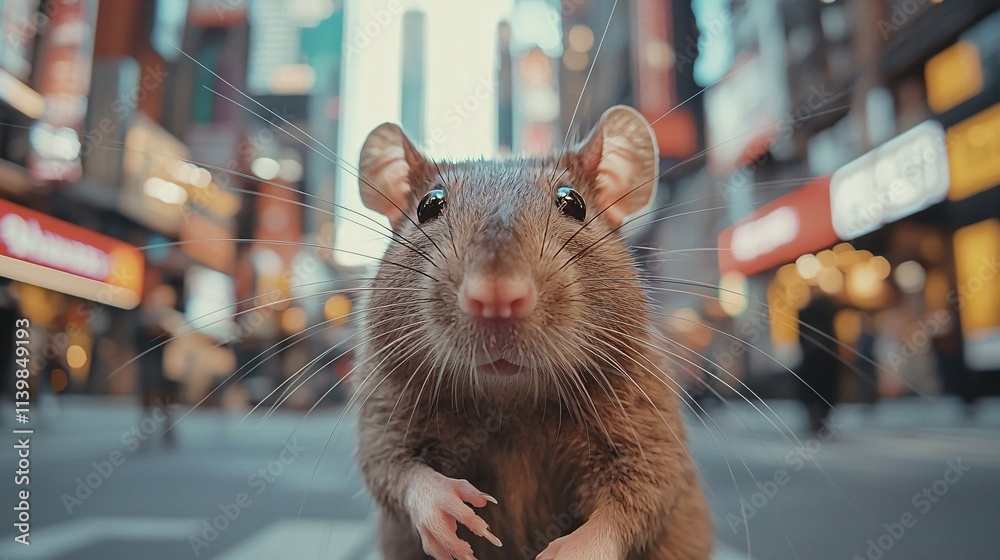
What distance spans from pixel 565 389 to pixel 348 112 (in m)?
1.14

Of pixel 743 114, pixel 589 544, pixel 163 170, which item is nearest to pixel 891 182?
pixel 743 114

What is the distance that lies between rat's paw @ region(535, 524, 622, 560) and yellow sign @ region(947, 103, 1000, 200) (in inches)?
60.6

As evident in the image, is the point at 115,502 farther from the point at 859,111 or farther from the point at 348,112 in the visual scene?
the point at 859,111

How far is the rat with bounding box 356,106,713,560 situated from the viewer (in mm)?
926

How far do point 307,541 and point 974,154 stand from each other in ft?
7.33

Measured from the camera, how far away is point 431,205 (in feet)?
3.67

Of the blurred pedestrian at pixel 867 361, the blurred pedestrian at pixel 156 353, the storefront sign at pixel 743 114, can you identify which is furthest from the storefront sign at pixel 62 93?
the blurred pedestrian at pixel 867 361

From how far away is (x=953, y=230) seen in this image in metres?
1.71

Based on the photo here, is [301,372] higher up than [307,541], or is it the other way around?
[301,372]

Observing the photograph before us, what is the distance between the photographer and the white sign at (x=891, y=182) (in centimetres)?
169

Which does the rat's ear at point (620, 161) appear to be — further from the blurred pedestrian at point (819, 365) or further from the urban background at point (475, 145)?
the blurred pedestrian at point (819, 365)

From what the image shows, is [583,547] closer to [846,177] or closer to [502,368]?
[502,368]

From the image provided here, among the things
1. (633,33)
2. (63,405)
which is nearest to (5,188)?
(63,405)

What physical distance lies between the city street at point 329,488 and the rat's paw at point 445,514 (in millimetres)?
605
